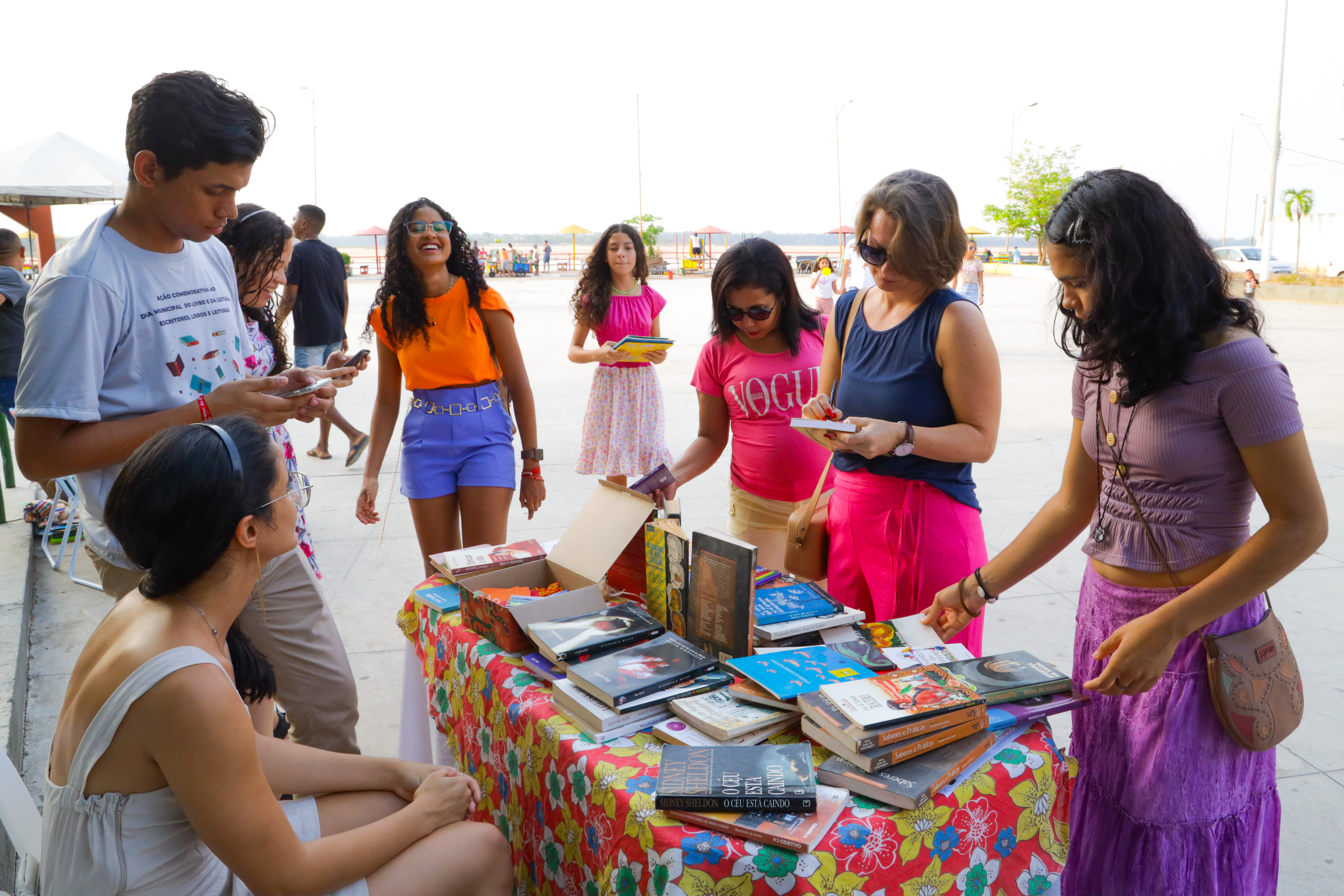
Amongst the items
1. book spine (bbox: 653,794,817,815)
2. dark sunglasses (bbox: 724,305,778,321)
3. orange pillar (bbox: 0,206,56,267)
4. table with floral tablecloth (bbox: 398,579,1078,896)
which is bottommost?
table with floral tablecloth (bbox: 398,579,1078,896)

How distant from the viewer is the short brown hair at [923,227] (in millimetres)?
2168

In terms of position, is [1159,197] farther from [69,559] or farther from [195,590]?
[69,559]

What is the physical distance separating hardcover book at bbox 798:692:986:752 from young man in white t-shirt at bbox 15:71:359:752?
135 centimetres

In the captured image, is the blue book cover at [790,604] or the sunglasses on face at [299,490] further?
the blue book cover at [790,604]

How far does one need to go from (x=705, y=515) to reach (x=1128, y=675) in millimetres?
3989

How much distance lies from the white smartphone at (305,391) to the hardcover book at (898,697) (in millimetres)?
1359

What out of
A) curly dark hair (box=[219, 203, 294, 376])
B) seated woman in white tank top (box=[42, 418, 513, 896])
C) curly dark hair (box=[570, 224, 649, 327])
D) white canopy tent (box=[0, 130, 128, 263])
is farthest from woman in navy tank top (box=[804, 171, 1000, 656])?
white canopy tent (box=[0, 130, 128, 263])

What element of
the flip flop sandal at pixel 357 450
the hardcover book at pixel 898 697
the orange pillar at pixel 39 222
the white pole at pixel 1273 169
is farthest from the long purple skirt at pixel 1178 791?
the white pole at pixel 1273 169

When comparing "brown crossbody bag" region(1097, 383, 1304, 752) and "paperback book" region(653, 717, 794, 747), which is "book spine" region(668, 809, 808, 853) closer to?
"paperback book" region(653, 717, 794, 747)

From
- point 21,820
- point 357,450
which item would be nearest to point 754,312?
point 21,820

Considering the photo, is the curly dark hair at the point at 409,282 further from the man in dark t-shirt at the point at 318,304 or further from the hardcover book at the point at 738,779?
the man in dark t-shirt at the point at 318,304

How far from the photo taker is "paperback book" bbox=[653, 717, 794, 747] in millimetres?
1531

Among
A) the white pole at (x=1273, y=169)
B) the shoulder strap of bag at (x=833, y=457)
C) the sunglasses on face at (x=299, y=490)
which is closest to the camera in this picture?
the sunglasses on face at (x=299, y=490)

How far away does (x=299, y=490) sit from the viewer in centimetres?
181
